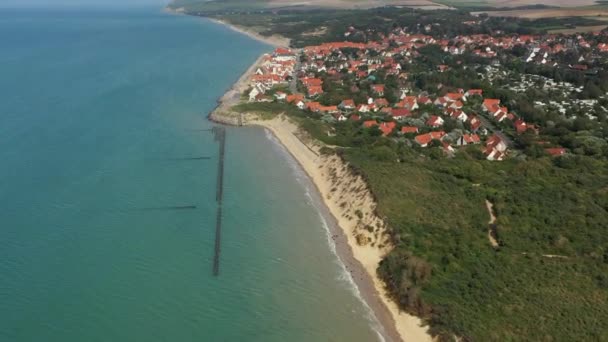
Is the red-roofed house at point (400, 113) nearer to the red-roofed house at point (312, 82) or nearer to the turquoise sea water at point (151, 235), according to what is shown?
the turquoise sea water at point (151, 235)

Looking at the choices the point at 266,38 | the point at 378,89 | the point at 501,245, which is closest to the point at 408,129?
the point at 378,89

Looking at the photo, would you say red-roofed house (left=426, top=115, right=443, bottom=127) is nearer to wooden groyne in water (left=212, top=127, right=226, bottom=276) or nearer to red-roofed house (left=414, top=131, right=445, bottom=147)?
red-roofed house (left=414, top=131, right=445, bottom=147)

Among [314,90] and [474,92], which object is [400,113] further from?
[314,90]

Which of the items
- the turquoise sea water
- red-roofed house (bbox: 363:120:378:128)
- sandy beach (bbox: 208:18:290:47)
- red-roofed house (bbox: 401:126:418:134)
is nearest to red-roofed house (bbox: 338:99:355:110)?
red-roofed house (bbox: 363:120:378:128)

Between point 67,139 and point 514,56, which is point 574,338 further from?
point 514,56

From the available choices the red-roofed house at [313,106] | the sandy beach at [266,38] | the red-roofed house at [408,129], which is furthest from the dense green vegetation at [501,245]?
the sandy beach at [266,38]
